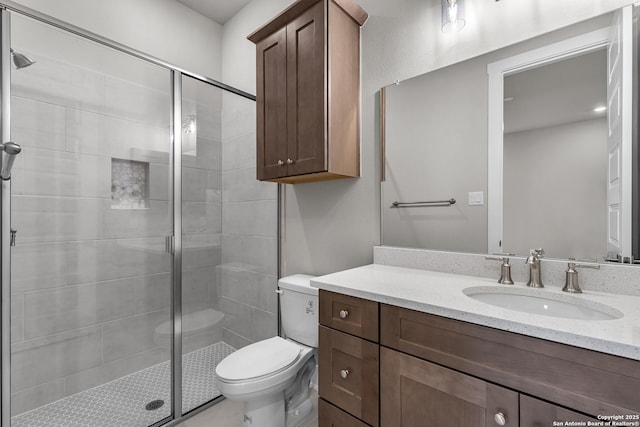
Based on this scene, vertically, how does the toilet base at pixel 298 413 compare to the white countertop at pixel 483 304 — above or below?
below

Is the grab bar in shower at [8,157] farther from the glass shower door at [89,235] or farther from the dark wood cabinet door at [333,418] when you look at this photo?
the dark wood cabinet door at [333,418]

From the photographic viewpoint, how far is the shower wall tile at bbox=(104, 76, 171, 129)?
1831 millimetres

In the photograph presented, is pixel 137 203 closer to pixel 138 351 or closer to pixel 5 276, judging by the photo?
pixel 5 276

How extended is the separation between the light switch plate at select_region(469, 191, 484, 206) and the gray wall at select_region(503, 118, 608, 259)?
0.09m

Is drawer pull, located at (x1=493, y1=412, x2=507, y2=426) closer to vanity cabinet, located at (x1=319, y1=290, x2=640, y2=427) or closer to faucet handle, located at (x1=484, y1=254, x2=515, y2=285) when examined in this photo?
vanity cabinet, located at (x1=319, y1=290, x2=640, y2=427)

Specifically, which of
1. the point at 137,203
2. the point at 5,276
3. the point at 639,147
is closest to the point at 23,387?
the point at 5,276

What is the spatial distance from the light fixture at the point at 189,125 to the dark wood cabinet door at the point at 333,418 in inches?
68.3

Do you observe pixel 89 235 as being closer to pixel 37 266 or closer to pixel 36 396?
pixel 37 266

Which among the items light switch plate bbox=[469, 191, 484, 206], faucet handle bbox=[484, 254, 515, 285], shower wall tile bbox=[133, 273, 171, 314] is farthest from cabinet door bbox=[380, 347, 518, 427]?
shower wall tile bbox=[133, 273, 171, 314]

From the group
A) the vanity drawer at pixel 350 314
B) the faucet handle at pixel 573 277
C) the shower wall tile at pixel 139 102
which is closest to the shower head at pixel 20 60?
the shower wall tile at pixel 139 102

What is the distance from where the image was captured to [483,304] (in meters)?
0.88

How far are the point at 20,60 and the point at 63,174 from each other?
0.57m

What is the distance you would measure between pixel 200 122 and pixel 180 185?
471 mm

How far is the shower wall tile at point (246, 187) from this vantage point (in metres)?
2.17
